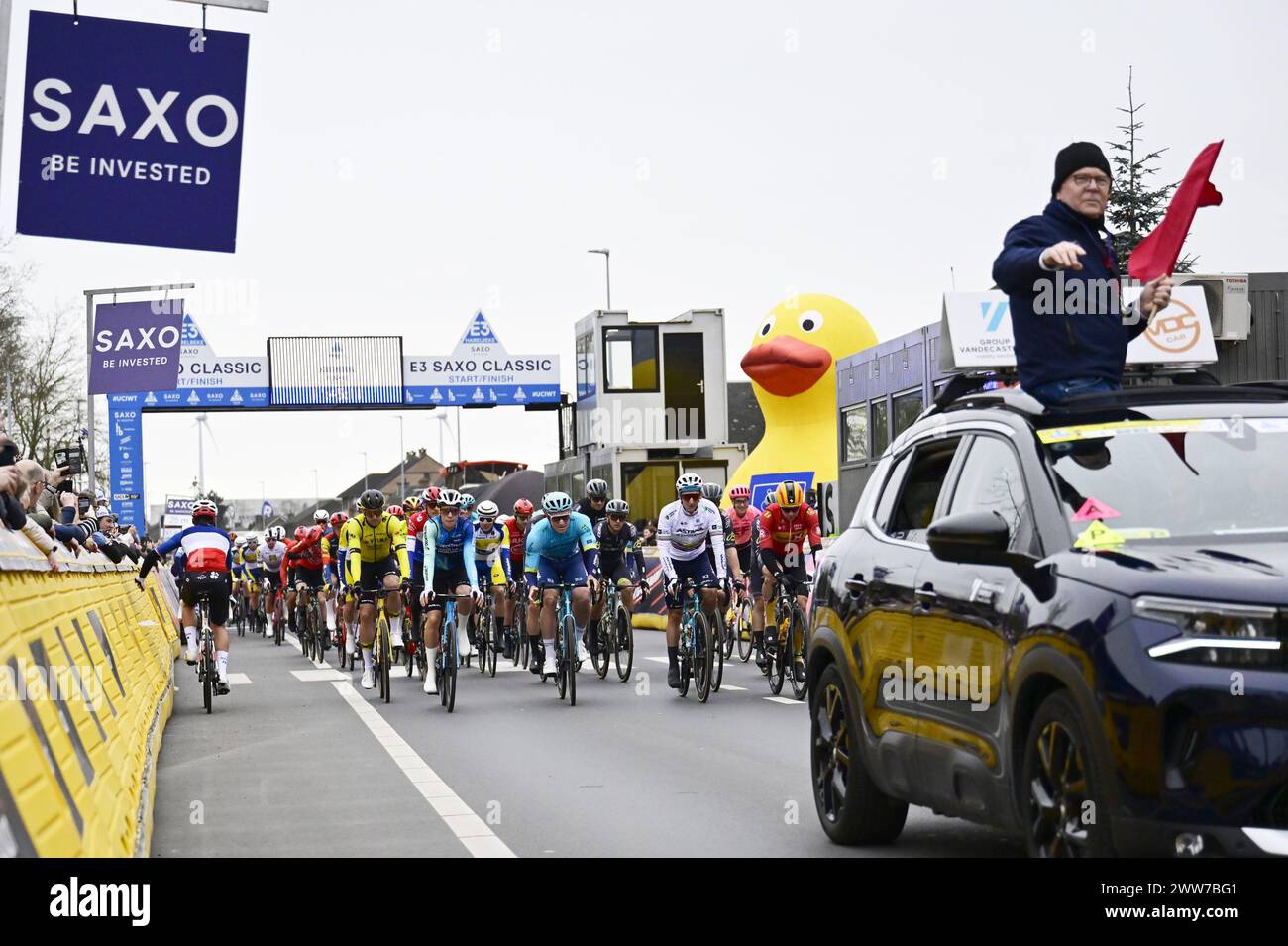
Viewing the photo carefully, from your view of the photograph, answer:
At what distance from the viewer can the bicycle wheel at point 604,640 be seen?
20.0 meters

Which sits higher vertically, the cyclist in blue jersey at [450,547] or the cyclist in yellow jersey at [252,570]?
the cyclist in blue jersey at [450,547]

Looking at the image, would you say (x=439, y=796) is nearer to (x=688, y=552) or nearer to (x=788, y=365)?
(x=688, y=552)

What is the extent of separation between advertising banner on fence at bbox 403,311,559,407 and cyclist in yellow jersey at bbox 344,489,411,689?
3667 cm

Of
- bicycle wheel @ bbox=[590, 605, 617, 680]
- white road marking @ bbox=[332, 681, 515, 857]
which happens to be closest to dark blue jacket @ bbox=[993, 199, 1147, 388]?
white road marking @ bbox=[332, 681, 515, 857]

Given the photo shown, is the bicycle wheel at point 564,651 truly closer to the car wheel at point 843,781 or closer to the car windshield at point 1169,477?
the car wheel at point 843,781

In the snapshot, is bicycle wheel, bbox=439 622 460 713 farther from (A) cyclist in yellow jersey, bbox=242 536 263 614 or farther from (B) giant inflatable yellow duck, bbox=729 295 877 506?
(A) cyclist in yellow jersey, bbox=242 536 263 614

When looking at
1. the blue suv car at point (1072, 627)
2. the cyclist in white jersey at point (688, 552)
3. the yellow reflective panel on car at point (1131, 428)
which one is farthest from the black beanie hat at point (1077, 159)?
the cyclist in white jersey at point (688, 552)

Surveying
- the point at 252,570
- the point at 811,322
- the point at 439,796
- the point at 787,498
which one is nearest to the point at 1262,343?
the point at 787,498

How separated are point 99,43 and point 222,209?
1007mm

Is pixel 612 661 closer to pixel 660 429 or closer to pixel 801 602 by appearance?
pixel 801 602

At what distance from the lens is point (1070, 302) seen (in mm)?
7035

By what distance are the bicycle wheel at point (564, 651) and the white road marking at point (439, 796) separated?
1760 millimetres

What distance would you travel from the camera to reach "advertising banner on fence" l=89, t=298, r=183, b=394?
29.9 metres
